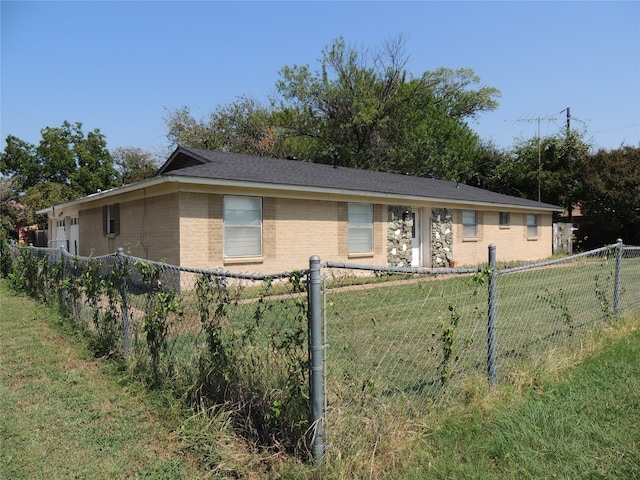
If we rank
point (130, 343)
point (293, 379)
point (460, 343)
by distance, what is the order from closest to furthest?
point (293, 379) < point (130, 343) < point (460, 343)

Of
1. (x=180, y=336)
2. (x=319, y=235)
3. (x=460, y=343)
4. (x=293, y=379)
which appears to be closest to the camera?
(x=293, y=379)

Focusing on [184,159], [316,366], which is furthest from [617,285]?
[184,159]

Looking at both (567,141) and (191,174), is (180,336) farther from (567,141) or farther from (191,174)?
(567,141)

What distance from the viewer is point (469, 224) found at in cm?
1738

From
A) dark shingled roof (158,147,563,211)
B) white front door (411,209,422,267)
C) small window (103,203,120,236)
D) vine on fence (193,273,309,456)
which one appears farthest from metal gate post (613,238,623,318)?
small window (103,203,120,236)

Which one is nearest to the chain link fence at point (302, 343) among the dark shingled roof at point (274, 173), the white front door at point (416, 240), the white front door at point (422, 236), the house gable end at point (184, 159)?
the dark shingled roof at point (274, 173)

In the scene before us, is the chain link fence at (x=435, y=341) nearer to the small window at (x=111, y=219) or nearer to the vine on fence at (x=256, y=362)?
the vine on fence at (x=256, y=362)

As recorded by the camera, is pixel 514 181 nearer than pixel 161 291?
No

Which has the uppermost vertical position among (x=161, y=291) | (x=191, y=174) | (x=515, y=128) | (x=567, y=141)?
(x=515, y=128)

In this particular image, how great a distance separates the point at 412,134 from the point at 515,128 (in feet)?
24.0

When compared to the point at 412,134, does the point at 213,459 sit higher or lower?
lower

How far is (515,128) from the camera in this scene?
1168 inches

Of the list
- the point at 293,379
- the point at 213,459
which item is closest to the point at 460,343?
the point at 293,379

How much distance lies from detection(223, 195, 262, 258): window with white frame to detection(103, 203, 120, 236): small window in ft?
15.0
